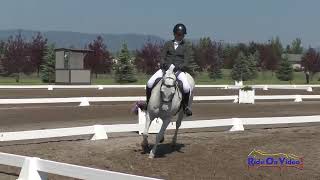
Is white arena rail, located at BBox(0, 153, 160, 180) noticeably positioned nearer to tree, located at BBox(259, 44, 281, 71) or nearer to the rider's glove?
the rider's glove

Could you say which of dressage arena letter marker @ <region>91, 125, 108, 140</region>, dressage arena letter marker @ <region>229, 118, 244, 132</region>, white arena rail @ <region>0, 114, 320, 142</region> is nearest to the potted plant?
white arena rail @ <region>0, 114, 320, 142</region>

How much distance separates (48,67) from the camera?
225 ft

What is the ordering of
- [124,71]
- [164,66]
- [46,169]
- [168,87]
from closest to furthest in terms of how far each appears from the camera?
[46,169]
[168,87]
[164,66]
[124,71]

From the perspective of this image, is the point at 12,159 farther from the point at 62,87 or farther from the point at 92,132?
the point at 62,87

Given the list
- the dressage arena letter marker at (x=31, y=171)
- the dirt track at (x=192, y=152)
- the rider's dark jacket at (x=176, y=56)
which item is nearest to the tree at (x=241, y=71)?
the dirt track at (x=192, y=152)

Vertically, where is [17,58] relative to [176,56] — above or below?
below

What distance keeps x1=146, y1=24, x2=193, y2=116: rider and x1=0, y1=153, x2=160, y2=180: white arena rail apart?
306 cm

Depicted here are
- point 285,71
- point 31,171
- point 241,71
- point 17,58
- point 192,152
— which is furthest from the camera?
point 285,71

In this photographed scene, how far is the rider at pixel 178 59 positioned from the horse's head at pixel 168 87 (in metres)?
0.48

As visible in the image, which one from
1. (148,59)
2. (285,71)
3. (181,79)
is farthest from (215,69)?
(181,79)

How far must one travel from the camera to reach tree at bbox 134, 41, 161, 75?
3255 inches

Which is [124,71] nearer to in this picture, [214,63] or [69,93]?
[214,63]

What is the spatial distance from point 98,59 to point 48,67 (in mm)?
9331

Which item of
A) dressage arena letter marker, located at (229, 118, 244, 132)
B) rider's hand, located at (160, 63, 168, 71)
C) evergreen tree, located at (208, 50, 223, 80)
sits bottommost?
evergreen tree, located at (208, 50, 223, 80)
